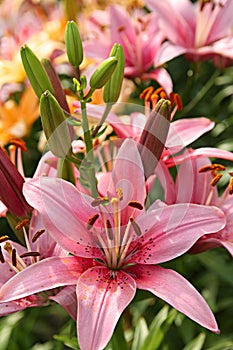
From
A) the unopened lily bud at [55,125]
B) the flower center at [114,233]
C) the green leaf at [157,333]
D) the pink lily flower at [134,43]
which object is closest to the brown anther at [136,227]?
the flower center at [114,233]

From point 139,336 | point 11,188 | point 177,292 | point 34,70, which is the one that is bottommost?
point 139,336

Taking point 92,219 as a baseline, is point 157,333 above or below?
below

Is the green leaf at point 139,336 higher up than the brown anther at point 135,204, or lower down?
lower down

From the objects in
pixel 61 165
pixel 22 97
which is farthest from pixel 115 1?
pixel 61 165

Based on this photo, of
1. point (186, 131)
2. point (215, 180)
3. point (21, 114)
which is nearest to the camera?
point (215, 180)

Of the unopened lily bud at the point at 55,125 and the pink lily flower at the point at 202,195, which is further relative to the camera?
the pink lily flower at the point at 202,195

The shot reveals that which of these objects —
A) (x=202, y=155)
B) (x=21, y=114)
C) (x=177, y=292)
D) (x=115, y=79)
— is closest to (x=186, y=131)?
(x=202, y=155)

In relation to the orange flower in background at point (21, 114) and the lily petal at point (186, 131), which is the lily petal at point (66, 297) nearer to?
the lily petal at point (186, 131)

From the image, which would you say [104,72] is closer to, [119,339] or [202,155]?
[202,155]
